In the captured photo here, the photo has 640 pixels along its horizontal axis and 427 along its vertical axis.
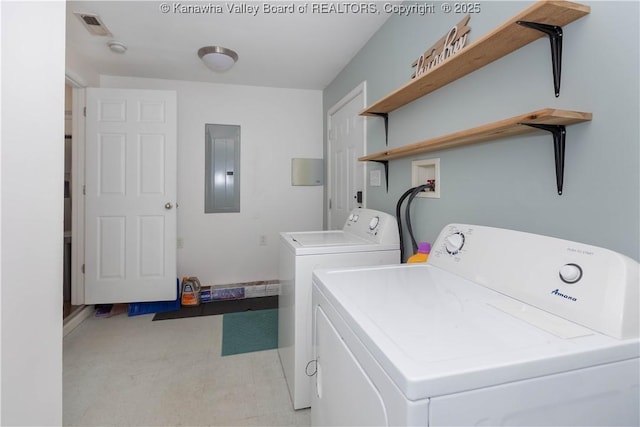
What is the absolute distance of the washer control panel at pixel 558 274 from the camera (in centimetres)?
70

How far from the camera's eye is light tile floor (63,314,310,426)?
164cm

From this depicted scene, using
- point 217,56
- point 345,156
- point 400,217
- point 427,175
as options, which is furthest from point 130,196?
point 427,175

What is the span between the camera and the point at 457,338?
2.30 feet

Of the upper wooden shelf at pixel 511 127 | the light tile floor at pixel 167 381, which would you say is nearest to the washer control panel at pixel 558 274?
the upper wooden shelf at pixel 511 127

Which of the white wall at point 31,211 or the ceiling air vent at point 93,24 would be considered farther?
the ceiling air vent at point 93,24

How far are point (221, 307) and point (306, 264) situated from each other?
1.88 m

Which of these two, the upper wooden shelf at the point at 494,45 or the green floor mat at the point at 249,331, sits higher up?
the upper wooden shelf at the point at 494,45

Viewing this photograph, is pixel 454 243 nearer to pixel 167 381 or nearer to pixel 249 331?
pixel 167 381

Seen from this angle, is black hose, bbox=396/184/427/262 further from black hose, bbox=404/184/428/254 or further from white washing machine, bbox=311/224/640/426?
white washing machine, bbox=311/224/640/426

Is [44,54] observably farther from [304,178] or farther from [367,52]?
[304,178]

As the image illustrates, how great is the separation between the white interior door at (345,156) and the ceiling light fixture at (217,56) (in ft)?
3.31

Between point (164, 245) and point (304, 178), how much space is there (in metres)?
1.58

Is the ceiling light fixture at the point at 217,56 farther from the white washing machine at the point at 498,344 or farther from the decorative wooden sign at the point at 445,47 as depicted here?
the white washing machine at the point at 498,344

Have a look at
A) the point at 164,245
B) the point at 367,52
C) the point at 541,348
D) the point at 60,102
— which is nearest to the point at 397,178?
the point at 367,52
